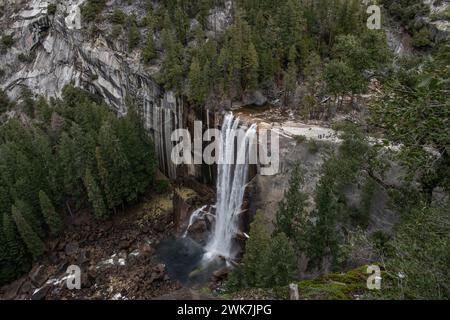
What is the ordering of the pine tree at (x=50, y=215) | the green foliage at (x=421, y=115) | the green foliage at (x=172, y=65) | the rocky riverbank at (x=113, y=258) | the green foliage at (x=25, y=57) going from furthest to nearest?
the green foliage at (x=25, y=57) → the green foliage at (x=172, y=65) → the pine tree at (x=50, y=215) → the rocky riverbank at (x=113, y=258) → the green foliage at (x=421, y=115)

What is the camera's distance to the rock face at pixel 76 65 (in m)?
44.3

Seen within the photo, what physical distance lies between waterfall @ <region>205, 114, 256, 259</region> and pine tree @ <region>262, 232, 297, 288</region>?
11.7 metres

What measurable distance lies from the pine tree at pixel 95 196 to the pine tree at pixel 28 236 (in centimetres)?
641

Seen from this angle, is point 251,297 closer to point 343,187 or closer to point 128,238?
point 343,187

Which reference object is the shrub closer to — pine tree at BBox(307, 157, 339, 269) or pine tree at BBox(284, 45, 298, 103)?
pine tree at BBox(284, 45, 298, 103)

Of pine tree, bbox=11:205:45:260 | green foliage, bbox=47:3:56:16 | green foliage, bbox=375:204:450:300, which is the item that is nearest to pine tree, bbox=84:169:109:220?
pine tree, bbox=11:205:45:260

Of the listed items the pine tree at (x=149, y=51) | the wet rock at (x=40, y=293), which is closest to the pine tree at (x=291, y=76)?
the pine tree at (x=149, y=51)

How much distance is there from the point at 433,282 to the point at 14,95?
74.0 metres

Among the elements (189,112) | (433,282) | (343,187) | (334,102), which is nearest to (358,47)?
(334,102)

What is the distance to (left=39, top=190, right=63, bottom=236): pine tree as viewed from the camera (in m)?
36.3

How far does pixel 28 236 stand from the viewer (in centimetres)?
3472

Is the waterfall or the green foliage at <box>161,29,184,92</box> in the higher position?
the green foliage at <box>161,29,184,92</box>

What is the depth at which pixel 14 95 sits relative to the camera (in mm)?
64312

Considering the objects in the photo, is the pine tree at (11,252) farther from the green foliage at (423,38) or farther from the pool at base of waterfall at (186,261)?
the green foliage at (423,38)
